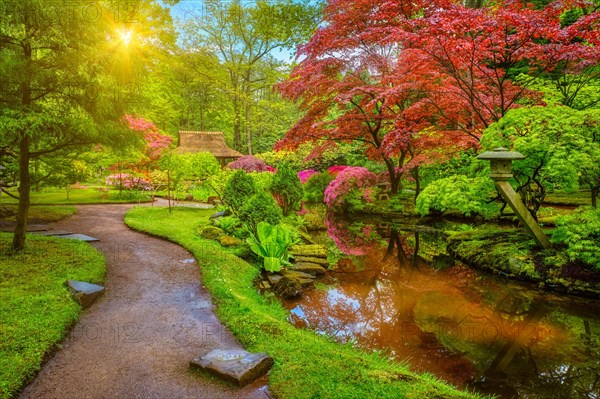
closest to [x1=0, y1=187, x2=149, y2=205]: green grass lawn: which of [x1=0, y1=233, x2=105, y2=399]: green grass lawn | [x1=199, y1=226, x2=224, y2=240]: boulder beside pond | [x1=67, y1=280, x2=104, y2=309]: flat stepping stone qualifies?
[x1=0, y1=233, x2=105, y2=399]: green grass lawn

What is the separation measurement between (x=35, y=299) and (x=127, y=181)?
13982mm

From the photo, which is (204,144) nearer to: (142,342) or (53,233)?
(53,233)

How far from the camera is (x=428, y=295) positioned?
618 cm

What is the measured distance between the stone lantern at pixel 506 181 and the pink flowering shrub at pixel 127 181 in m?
15.2

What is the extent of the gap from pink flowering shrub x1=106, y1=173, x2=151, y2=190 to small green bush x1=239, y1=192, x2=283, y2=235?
418 inches

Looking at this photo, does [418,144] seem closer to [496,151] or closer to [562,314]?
[496,151]

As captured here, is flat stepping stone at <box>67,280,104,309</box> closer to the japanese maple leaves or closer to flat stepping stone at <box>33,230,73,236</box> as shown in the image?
flat stepping stone at <box>33,230,73,236</box>

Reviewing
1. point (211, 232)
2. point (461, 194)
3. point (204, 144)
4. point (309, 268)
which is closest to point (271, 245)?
point (309, 268)

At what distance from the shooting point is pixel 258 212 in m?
7.99

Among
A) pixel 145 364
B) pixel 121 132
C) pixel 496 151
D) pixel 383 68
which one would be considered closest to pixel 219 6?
pixel 383 68

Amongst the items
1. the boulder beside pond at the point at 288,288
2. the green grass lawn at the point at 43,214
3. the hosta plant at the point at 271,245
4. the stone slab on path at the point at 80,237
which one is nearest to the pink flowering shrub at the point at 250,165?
the green grass lawn at the point at 43,214

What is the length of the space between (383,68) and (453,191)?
18.5 feet

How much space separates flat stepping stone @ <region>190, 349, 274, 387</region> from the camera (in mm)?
3111

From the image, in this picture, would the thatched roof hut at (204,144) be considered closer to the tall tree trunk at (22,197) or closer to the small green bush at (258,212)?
the small green bush at (258,212)
